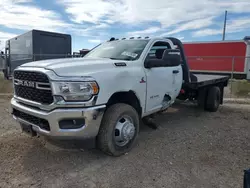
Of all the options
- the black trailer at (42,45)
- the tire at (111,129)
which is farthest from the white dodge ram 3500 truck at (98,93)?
the black trailer at (42,45)

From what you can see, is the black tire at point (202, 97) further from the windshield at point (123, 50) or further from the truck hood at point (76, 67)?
the truck hood at point (76, 67)

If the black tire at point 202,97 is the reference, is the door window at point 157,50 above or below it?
above

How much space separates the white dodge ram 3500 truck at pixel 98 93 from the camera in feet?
9.71

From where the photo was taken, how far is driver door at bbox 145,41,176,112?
163 inches

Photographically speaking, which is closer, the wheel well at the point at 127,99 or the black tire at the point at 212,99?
the wheel well at the point at 127,99

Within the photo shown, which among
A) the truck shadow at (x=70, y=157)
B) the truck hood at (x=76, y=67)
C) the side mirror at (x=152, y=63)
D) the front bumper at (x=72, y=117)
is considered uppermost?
the side mirror at (x=152, y=63)

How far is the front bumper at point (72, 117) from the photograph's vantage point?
294 cm

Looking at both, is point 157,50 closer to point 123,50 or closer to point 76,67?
point 123,50

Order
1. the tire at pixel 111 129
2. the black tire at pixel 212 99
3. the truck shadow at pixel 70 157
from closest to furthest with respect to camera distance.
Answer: the truck shadow at pixel 70 157, the tire at pixel 111 129, the black tire at pixel 212 99

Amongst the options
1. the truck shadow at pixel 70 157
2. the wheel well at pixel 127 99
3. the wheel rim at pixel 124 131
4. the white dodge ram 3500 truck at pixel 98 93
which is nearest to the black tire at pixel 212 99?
the truck shadow at pixel 70 157

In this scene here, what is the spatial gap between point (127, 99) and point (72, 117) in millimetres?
1206

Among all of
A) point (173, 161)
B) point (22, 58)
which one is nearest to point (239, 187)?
point (173, 161)

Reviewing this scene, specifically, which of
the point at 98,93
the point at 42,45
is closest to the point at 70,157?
the point at 98,93

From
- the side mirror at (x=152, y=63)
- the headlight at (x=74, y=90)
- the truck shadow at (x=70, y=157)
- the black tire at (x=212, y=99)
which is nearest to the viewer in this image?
the headlight at (x=74, y=90)
